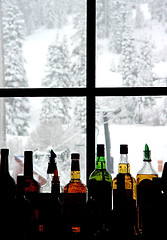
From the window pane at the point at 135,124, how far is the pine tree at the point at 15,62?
1.13 feet

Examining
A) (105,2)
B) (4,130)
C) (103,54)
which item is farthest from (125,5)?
(4,130)

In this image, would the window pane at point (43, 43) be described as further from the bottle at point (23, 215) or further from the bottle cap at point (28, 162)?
the bottle at point (23, 215)

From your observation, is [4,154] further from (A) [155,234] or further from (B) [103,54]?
(B) [103,54]

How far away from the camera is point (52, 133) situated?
1977 millimetres

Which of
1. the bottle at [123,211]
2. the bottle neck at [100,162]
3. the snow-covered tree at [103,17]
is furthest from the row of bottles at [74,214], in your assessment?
the snow-covered tree at [103,17]

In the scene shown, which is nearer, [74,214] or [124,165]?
[74,214]

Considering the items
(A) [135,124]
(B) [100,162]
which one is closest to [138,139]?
(A) [135,124]

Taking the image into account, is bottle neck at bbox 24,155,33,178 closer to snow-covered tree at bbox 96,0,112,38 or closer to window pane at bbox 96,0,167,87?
window pane at bbox 96,0,167,87

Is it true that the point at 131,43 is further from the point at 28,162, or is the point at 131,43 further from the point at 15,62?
the point at 28,162

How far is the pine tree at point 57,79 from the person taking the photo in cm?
197

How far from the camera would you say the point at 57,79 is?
6.47 feet

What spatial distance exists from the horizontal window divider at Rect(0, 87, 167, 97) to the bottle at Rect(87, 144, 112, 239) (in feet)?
1.38

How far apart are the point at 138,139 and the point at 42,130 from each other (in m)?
0.43

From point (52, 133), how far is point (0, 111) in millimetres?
254
